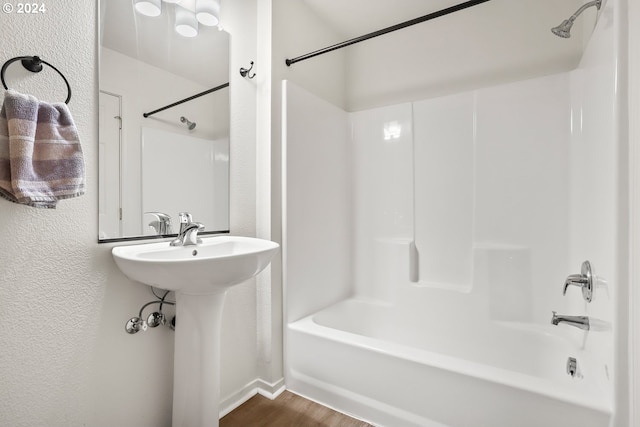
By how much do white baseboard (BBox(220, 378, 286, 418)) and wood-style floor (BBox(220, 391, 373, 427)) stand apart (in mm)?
22

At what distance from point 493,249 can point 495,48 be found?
4.24ft

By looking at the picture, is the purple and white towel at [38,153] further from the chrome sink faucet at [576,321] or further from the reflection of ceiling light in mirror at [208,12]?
the chrome sink faucet at [576,321]

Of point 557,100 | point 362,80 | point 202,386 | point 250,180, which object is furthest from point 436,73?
point 202,386

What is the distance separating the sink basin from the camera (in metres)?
1.00

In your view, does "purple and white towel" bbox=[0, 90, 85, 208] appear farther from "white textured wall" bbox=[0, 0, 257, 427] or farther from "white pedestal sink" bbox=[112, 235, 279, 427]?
"white pedestal sink" bbox=[112, 235, 279, 427]

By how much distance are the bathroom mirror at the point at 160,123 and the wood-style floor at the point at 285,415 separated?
3.19 feet

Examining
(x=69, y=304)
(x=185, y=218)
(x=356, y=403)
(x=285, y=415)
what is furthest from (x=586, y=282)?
(x=69, y=304)

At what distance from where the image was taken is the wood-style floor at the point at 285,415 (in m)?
1.50

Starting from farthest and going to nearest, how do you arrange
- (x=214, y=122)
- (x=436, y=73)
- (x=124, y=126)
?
1. (x=436, y=73)
2. (x=214, y=122)
3. (x=124, y=126)

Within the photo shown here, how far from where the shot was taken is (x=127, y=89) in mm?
1231

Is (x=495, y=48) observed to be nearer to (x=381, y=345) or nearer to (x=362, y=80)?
(x=362, y=80)

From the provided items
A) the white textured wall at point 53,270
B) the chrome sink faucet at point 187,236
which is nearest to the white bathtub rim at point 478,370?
the chrome sink faucet at point 187,236

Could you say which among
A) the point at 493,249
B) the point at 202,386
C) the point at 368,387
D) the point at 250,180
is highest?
the point at 250,180

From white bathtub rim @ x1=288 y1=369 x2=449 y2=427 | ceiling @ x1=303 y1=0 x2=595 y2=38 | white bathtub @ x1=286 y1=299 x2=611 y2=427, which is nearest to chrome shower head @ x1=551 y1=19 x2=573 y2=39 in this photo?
ceiling @ x1=303 y1=0 x2=595 y2=38
